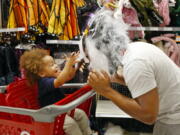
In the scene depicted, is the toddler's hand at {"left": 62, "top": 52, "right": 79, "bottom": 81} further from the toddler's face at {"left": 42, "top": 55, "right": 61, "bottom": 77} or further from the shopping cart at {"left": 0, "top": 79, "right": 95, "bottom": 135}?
the toddler's face at {"left": 42, "top": 55, "right": 61, "bottom": 77}

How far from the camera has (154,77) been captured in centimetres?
118

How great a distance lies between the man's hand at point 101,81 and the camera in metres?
1.21

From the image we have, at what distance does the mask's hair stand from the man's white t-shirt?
0.04m

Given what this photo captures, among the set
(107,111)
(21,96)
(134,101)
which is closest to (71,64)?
(21,96)

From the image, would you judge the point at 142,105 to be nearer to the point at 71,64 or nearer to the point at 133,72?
the point at 133,72

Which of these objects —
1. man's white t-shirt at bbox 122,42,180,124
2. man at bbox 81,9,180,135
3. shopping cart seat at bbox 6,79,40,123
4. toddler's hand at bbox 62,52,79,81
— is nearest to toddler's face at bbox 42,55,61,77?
shopping cart seat at bbox 6,79,40,123

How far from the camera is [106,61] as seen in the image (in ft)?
4.03

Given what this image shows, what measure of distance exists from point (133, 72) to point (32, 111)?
0.42 m

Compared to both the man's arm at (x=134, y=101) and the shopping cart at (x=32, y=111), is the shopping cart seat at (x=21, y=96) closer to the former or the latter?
the shopping cart at (x=32, y=111)

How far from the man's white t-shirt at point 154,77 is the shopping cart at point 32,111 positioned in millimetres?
255

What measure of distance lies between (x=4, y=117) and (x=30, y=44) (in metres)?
1.30

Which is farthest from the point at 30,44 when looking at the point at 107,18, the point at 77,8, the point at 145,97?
the point at 145,97

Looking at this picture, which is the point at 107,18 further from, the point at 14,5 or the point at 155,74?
the point at 14,5

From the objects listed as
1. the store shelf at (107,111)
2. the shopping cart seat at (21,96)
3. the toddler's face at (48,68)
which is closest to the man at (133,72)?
the shopping cart seat at (21,96)
